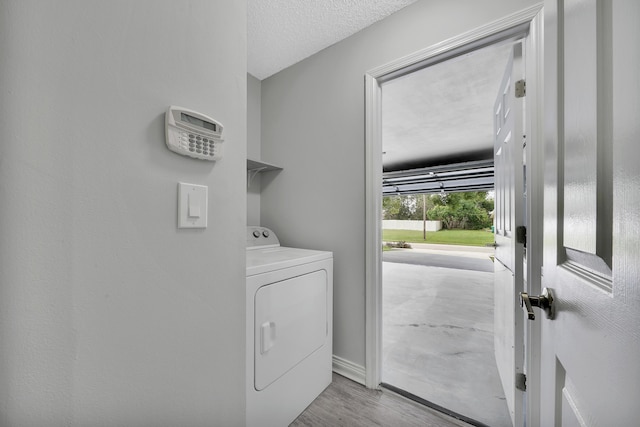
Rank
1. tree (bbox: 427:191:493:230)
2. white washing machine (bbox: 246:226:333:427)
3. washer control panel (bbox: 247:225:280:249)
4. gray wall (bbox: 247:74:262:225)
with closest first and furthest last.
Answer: white washing machine (bbox: 246:226:333:427) → washer control panel (bbox: 247:225:280:249) → gray wall (bbox: 247:74:262:225) → tree (bbox: 427:191:493:230)

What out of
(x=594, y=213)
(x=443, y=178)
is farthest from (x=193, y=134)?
(x=443, y=178)

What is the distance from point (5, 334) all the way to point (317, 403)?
151 cm

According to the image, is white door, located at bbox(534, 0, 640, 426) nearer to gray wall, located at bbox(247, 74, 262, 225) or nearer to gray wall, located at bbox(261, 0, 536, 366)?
gray wall, located at bbox(261, 0, 536, 366)

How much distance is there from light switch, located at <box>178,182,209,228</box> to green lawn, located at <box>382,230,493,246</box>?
464 inches

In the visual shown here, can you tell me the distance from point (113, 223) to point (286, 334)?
3.30 feet

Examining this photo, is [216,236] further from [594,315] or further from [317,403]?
[317,403]

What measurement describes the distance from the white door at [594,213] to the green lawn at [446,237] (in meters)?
11.7

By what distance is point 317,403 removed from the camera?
1505 mm

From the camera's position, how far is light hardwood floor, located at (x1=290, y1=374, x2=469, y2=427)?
4.42 ft

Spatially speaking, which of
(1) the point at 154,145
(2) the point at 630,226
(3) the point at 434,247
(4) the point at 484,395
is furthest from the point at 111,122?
(3) the point at 434,247

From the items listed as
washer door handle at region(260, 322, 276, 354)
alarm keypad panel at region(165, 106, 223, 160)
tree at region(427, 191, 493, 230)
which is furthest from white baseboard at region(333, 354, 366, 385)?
tree at region(427, 191, 493, 230)

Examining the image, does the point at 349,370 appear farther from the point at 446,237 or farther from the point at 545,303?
the point at 446,237

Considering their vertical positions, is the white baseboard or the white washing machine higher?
the white washing machine

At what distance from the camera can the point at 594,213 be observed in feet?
1.29
